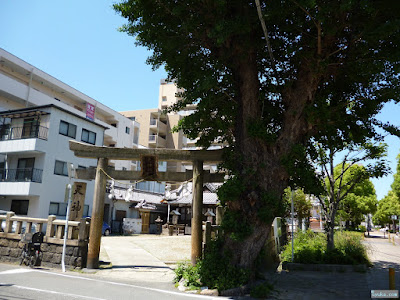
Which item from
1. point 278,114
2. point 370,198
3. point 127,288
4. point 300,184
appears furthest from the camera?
point 370,198

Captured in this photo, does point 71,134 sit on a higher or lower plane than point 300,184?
higher

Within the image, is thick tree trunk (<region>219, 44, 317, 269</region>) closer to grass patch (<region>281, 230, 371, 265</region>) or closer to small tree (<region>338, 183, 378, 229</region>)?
grass patch (<region>281, 230, 371, 265</region>)

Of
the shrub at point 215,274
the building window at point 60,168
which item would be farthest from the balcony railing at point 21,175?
the shrub at point 215,274

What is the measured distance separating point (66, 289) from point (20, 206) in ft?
71.4

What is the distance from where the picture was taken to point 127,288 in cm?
859

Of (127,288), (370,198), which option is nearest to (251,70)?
(127,288)

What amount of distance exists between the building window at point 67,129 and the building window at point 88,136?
1.22 metres

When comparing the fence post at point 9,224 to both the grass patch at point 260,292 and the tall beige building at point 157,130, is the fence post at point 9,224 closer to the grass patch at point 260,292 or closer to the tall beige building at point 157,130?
the grass patch at point 260,292

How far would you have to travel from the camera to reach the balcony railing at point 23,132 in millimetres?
26297

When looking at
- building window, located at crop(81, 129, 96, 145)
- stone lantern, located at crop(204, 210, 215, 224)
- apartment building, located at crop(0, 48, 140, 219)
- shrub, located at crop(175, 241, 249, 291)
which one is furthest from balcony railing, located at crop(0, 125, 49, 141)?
shrub, located at crop(175, 241, 249, 291)

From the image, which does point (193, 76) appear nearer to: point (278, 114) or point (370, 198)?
point (278, 114)

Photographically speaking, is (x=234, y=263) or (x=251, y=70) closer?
(x=234, y=263)

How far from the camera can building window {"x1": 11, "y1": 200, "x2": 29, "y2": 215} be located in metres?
26.1

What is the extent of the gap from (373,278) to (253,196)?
603cm
